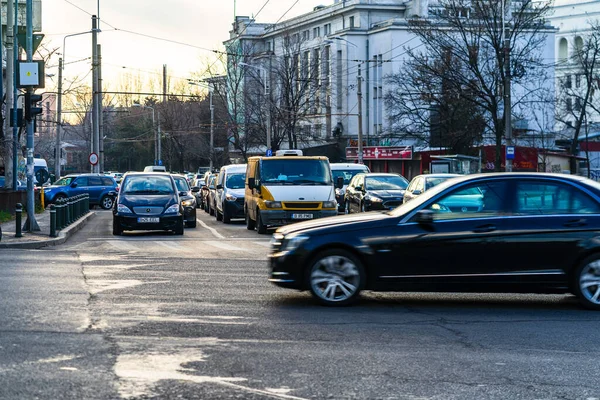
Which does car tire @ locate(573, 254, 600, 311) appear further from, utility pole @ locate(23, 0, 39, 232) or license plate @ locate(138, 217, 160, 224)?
license plate @ locate(138, 217, 160, 224)

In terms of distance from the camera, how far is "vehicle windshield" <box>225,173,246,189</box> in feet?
108

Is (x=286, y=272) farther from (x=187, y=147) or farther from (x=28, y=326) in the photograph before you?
(x=187, y=147)

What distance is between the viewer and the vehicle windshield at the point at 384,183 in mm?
32156

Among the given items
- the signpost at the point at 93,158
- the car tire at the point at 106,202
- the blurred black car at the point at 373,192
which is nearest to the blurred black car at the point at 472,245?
the blurred black car at the point at 373,192

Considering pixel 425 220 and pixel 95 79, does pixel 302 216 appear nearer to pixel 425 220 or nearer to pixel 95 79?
pixel 425 220

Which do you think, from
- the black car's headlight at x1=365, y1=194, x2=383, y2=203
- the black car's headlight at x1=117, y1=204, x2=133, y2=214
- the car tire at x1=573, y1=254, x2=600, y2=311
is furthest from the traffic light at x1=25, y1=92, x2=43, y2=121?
the car tire at x1=573, y1=254, x2=600, y2=311

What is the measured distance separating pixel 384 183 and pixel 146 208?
31.9ft

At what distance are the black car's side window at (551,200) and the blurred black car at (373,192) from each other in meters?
18.5

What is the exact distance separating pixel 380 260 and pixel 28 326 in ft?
12.2

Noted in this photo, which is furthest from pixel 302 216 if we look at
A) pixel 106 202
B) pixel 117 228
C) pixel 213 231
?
pixel 106 202

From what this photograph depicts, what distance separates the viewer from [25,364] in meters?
7.57

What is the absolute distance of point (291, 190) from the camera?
25328 mm

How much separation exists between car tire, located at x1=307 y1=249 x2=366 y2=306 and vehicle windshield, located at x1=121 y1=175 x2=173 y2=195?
15.7 m

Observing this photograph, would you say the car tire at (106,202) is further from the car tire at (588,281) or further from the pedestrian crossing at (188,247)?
the car tire at (588,281)
